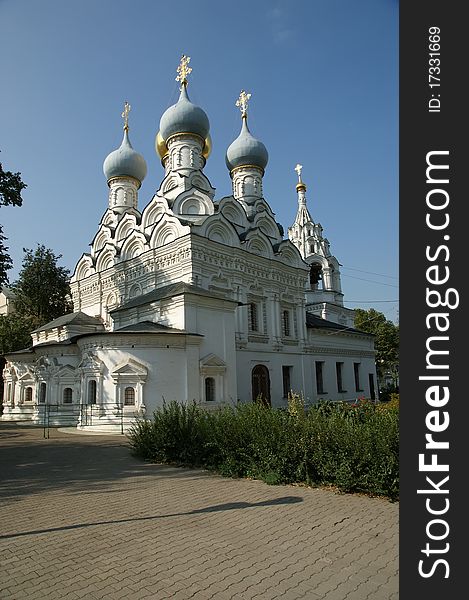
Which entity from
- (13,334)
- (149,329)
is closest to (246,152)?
(149,329)

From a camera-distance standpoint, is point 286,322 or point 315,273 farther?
point 315,273

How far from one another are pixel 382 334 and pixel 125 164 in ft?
98.0

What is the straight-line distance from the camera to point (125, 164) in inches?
1201

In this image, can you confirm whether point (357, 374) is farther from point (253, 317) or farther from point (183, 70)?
point (183, 70)

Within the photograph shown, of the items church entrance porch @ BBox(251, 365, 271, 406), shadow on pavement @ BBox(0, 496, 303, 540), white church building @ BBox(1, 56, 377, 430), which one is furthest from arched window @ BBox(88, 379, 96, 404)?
shadow on pavement @ BBox(0, 496, 303, 540)

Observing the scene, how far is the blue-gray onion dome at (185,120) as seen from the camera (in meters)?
26.9

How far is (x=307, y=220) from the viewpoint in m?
37.3

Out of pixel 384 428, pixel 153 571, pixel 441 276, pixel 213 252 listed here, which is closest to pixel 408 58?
pixel 441 276

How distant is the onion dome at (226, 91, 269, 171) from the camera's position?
30.0m

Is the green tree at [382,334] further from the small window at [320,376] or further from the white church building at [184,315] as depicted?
the small window at [320,376]

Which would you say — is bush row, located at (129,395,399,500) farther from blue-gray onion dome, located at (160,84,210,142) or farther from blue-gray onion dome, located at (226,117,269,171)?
blue-gray onion dome, located at (226,117,269,171)

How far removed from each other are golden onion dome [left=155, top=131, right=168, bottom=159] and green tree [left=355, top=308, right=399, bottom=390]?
2710 centimetres

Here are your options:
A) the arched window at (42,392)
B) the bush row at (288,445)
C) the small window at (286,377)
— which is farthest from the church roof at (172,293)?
the bush row at (288,445)

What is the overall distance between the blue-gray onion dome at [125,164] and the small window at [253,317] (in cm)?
1410
